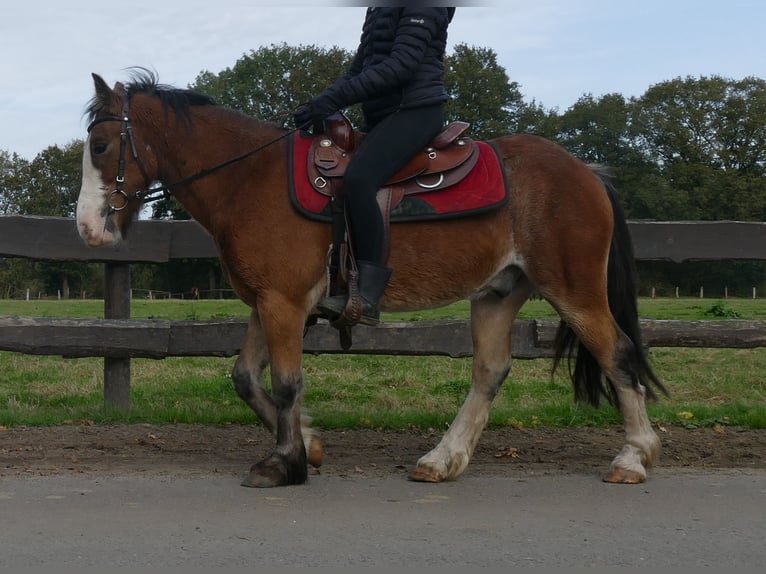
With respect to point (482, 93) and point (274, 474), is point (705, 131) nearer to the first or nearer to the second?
point (482, 93)

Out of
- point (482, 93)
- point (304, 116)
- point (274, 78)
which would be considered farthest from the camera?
point (274, 78)

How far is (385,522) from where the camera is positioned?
4.16 meters

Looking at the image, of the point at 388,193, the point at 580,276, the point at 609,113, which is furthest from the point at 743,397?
the point at 609,113

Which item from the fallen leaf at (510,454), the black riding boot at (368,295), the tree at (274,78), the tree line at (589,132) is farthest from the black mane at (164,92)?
the tree at (274,78)

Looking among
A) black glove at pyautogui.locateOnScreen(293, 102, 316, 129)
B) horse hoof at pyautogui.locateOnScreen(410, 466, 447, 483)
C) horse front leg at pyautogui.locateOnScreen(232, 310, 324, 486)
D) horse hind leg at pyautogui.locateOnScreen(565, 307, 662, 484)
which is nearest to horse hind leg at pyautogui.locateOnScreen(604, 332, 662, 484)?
horse hind leg at pyautogui.locateOnScreen(565, 307, 662, 484)

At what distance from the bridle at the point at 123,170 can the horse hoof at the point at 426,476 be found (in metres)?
2.08

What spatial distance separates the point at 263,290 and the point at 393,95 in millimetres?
1440

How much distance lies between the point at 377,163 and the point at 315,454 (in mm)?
1742

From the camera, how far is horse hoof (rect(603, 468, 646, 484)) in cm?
512

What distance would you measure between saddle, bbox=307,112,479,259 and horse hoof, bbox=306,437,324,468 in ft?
3.92

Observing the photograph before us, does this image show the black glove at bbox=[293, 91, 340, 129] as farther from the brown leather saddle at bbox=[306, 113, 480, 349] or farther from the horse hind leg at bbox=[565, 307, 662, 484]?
the horse hind leg at bbox=[565, 307, 662, 484]

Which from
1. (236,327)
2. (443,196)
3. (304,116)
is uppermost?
(304,116)

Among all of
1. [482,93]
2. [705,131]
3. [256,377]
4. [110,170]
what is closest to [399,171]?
[256,377]

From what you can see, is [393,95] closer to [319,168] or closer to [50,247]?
[319,168]
